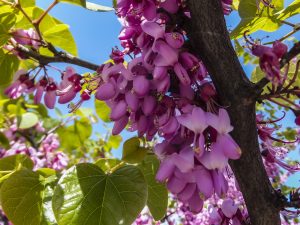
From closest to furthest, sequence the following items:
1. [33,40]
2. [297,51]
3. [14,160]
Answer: [297,51] < [33,40] < [14,160]

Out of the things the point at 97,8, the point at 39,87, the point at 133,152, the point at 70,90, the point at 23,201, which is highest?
the point at 97,8

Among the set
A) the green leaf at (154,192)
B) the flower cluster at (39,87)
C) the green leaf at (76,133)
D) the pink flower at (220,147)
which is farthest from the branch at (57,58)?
the green leaf at (76,133)

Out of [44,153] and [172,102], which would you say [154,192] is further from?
[44,153]

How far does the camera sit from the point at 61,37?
1757 millimetres

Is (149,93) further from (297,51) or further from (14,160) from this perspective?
(14,160)

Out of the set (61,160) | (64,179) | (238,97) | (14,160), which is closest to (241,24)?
(238,97)

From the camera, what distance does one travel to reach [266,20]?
1377 mm

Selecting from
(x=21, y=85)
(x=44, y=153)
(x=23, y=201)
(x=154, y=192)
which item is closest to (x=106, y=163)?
(x=154, y=192)

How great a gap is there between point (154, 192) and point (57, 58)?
603 millimetres

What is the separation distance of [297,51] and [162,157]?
38 cm

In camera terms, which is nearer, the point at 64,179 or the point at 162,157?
the point at 162,157

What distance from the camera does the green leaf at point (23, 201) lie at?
1.34 meters

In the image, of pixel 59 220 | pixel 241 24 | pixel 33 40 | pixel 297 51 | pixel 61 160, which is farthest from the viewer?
pixel 61 160

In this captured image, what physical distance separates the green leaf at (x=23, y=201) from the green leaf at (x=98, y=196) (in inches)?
10.0
